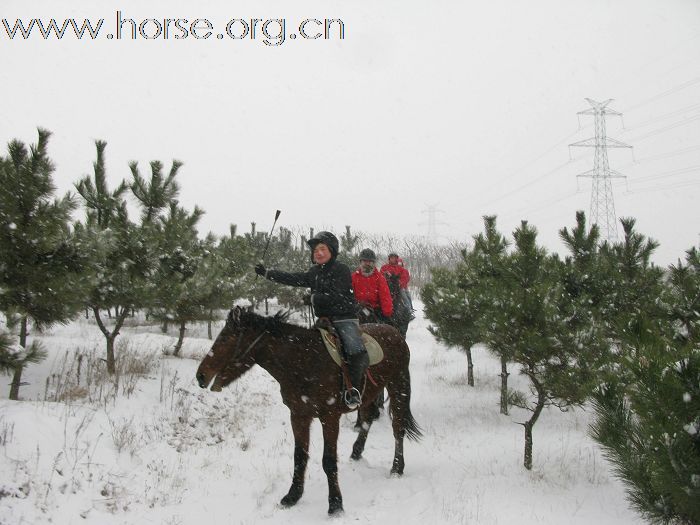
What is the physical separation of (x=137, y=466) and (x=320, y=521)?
204 cm

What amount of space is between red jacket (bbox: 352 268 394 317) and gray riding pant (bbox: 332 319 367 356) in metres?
2.10

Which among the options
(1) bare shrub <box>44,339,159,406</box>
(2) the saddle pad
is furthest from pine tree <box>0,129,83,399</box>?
(2) the saddle pad

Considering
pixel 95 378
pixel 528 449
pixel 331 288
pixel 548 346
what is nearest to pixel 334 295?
pixel 331 288

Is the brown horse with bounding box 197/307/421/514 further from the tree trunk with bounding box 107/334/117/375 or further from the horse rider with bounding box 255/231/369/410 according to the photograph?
the tree trunk with bounding box 107/334/117/375

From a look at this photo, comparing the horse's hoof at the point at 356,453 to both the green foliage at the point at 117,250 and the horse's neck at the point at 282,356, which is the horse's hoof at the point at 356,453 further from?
the green foliage at the point at 117,250

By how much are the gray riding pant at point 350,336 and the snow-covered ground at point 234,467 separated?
1.55 metres

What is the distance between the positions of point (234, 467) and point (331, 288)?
247cm

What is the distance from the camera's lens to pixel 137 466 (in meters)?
4.66

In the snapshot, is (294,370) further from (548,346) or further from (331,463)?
(548,346)

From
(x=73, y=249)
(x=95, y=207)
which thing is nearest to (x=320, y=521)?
(x=73, y=249)

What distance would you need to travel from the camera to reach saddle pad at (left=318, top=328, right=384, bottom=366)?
4602 millimetres

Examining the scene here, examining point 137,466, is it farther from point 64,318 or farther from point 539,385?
point 539,385

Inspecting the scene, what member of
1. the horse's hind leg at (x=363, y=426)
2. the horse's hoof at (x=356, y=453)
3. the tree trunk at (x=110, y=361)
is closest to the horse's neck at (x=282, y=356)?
the horse's hind leg at (x=363, y=426)

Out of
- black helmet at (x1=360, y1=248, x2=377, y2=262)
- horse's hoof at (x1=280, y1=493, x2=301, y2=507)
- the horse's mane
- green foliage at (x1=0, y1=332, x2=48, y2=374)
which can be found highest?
black helmet at (x1=360, y1=248, x2=377, y2=262)
